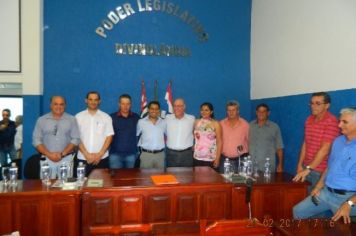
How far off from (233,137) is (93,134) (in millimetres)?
1786

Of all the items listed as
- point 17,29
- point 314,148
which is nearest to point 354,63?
point 314,148

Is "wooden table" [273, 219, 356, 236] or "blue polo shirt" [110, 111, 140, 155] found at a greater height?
"blue polo shirt" [110, 111, 140, 155]

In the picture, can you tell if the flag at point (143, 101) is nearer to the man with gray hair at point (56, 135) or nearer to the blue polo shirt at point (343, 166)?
the man with gray hair at point (56, 135)

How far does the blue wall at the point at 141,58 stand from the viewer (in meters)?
5.25

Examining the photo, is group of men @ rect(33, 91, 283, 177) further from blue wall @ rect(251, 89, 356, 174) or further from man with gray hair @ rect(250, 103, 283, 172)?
blue wall @ rect(251, 89, 356, 174)

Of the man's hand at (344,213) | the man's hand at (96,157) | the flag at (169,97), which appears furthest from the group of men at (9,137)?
the man's hand at (344,213)

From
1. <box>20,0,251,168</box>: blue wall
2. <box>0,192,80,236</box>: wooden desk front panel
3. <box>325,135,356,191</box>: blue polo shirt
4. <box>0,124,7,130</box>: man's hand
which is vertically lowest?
<box>0,192,80,236</box>: wooden desk front panel

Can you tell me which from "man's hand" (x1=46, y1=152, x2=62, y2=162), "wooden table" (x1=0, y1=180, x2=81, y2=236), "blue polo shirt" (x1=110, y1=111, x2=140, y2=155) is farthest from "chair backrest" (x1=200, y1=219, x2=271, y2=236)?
"blue polo shirt" (x1=110, y1=111, x2=140, y2=155)

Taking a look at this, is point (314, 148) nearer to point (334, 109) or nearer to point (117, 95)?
point (334, 109)

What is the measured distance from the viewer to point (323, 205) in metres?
2.77

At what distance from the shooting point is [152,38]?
218 inches

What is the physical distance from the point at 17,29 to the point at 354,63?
4558mm

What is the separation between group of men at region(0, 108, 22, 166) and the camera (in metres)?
5.17
